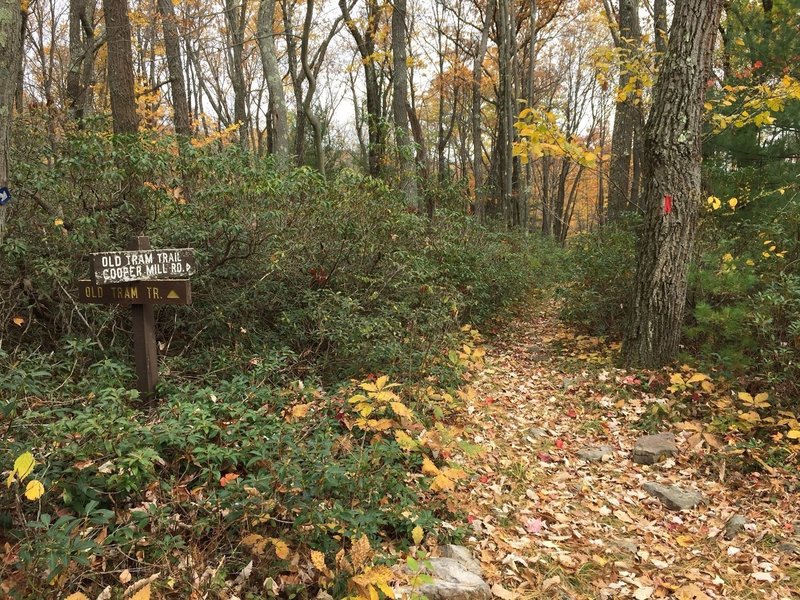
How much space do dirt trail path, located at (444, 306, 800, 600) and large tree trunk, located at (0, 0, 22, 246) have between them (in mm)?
3924

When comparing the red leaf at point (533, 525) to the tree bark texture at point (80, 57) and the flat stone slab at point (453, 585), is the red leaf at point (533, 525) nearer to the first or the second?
the flat stone slab at point (453, 585)

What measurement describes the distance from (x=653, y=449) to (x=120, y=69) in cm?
876

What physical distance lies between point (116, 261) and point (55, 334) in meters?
1.59

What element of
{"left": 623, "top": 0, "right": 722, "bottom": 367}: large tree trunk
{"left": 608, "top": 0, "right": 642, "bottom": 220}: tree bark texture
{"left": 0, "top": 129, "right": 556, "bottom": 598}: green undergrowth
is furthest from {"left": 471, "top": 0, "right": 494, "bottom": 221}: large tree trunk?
{"left": 0, "top": 129, "right": 556, "bottom": 598}: green undergrowth

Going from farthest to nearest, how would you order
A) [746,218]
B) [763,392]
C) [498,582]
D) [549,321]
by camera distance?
[549,321]
[746,218]
[763,392]
[498,582]

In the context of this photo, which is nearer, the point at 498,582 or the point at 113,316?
the point at 498,582

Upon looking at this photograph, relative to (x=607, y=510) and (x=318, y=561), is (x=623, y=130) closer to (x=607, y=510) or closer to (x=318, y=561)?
(x=607, y=510)

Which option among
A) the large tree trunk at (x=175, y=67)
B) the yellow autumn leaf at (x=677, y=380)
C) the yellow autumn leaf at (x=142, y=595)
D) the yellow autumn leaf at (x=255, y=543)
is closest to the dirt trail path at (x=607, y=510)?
the yellow autumn leaf at (x=677, y=380)

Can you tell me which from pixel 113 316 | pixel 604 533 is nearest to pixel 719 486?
pixel 604 533

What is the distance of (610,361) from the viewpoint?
6.81m

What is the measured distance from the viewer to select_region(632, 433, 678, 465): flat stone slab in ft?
15.7

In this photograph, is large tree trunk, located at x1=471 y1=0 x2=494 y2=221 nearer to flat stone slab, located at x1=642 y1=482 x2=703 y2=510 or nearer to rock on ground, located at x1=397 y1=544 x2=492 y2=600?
flat stone slab, located at x1=642 y1=482 x2=703 y2=510

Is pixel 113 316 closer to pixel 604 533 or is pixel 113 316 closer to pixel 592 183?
pixel 604 533

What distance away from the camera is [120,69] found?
8008 mm
